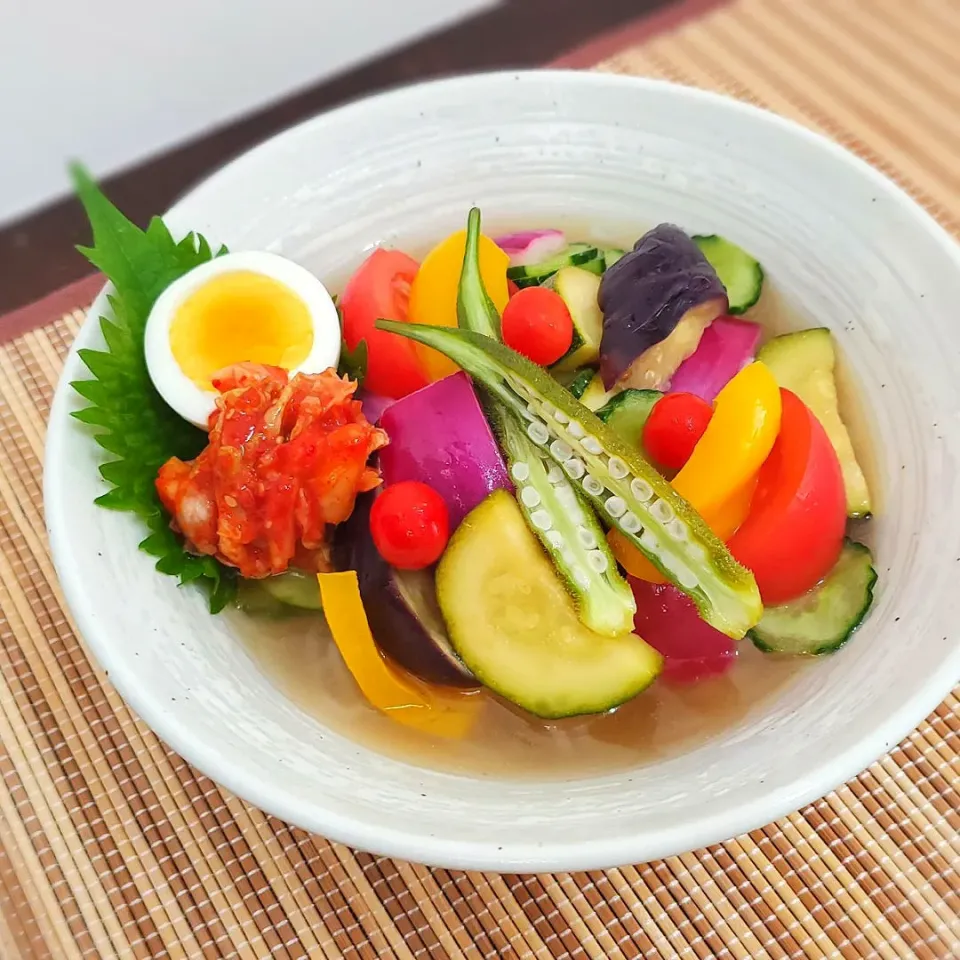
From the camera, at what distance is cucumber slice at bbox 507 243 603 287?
157 cm

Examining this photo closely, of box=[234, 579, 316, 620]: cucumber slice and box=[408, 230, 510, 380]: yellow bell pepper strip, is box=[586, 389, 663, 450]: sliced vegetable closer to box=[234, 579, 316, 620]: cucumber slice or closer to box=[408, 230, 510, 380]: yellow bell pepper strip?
box=[408, 230, 510, 380]: yellow bell pepper strip

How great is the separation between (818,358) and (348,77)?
1.99m

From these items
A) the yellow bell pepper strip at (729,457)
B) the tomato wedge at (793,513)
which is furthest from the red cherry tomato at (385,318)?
the tomato wedge at (793,513)

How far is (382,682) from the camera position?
4.40 ft

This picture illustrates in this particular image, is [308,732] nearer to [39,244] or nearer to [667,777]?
[667,777]

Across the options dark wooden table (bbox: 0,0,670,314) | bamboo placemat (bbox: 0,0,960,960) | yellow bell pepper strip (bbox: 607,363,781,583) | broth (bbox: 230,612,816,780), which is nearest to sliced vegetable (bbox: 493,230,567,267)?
yellow bell pepper strip (bbox: 607,363,781,583)

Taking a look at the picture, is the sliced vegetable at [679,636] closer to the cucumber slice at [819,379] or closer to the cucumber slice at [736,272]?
the cucumber slice at [819,379]

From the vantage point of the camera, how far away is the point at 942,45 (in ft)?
6.67

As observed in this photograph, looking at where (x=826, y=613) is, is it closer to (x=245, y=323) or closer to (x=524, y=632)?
(x=524, y=632)

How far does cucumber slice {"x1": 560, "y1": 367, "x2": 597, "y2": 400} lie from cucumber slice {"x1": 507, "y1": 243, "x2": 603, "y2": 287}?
0.18 metres

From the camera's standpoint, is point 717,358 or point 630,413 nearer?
point 630,413

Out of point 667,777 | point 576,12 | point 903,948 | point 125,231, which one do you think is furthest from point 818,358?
point 576,12

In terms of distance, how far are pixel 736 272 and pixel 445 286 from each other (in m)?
0.49

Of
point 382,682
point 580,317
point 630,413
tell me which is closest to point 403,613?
point 382,682
